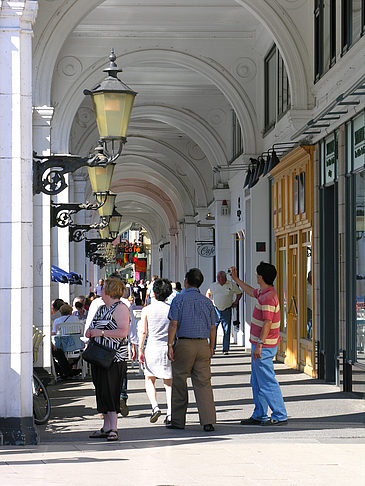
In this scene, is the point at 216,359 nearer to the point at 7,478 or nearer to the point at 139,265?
the point at 7,478

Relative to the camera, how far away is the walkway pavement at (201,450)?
679 centimetres

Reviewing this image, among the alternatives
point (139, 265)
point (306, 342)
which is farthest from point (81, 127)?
point (139, 265)

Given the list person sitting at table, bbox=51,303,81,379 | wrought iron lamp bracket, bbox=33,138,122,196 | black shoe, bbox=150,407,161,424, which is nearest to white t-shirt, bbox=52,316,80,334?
person sitting at table, bbox=51,303,81,379

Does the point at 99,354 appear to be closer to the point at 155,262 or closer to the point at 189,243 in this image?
the point at 189,243

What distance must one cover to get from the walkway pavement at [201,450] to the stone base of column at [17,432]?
0.12 metres

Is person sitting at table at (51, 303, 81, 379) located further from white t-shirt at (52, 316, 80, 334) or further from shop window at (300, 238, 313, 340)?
shop window at (300, 238, 313, 340)

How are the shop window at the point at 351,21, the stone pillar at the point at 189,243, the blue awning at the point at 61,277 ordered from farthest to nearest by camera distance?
the stone pillar at the point at 189,243 → the blue awning at the point at 61,277 → the shop window at the point at 351,21

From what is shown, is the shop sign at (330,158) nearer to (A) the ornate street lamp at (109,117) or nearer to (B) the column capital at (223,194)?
(A) the ornate street lamp at (109,117)

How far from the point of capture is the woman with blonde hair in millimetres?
9258

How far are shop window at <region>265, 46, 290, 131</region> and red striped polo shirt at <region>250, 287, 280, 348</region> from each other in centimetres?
882

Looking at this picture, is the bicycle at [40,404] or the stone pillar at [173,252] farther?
the stone pillar at [173,252]

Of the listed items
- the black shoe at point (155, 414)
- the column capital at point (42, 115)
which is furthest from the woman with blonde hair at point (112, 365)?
the column capital at point (42, 115)

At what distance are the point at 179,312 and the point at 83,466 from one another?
301 cm

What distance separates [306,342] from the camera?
661 inches
